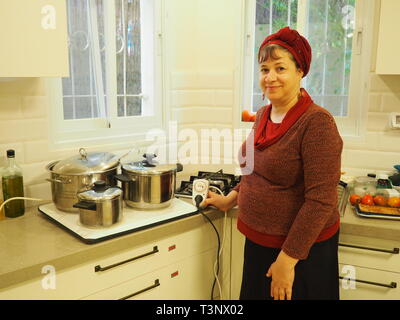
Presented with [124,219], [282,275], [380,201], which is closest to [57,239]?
[124,219]

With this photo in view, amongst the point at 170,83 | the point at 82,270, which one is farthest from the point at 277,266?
the point at 170,83

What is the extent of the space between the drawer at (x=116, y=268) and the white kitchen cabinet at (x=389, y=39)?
1.02 metres

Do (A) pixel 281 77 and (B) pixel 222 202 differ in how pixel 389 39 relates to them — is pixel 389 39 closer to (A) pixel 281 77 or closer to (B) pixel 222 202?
(A) pixel 281 77

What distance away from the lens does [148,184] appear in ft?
5.43

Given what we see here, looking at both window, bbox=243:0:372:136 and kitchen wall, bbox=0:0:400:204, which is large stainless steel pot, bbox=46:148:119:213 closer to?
kitchen wall, bbox=0:0:400:204

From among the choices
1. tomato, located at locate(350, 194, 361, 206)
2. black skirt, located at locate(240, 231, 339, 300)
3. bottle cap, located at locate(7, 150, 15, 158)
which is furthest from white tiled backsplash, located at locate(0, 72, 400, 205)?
black skirt, located at locate(240, 231, 339, 300)

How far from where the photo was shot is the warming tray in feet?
4.74

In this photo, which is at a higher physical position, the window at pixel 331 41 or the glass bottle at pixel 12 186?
the window at pixel 331 41

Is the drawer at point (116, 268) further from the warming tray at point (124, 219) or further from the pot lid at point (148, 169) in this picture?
the pot lid at point (148, 169)

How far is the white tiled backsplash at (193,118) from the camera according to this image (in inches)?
67.6

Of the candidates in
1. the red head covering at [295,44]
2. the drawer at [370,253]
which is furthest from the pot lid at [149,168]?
the drawer at [370,253]

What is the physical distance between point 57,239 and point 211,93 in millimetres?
1274

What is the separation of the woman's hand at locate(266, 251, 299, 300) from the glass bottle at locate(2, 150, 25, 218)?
1.04 m

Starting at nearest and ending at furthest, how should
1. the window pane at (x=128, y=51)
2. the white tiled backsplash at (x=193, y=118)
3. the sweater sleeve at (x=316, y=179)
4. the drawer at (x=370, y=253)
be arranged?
the sweater sleeve at (x=316, y=179) < the drawer at (x=370, y=253) < the white tiled backsplash at (x=193, y=118) < the window pane at (x=128, y=51)
